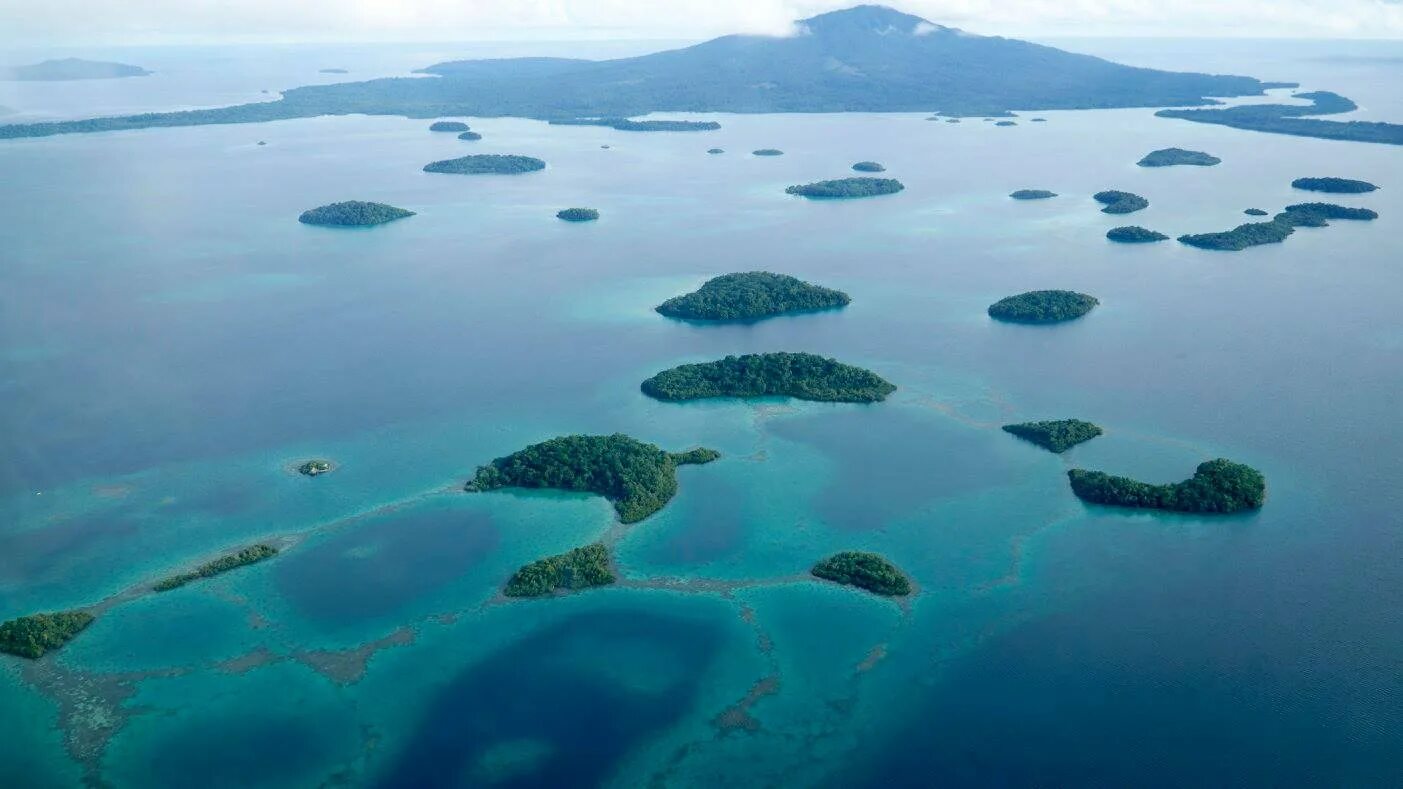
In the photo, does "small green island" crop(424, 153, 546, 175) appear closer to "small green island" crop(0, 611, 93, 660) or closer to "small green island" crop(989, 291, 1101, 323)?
"small green island" crop(989, 291, 1101, 323)

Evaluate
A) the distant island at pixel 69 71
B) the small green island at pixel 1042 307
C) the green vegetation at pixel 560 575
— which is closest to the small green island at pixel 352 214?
the small green island at pixel 1042 307

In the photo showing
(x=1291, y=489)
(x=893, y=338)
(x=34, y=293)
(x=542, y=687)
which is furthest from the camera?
(x=34, y=293)

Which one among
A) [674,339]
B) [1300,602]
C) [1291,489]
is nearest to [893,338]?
[674,339]

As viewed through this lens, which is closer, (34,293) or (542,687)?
(542,687)

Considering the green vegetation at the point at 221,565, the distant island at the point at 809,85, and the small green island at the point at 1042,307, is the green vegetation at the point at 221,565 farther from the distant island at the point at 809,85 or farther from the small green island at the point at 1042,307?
the distant island at the point at 809,85

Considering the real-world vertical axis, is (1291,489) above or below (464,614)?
above

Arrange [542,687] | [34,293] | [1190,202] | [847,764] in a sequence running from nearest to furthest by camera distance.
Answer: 1. [847,764]
2. [542,687]
3. [34,293]
4. [1190,202]

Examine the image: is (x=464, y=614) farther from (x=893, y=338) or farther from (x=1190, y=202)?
(x=1190, y=202)
